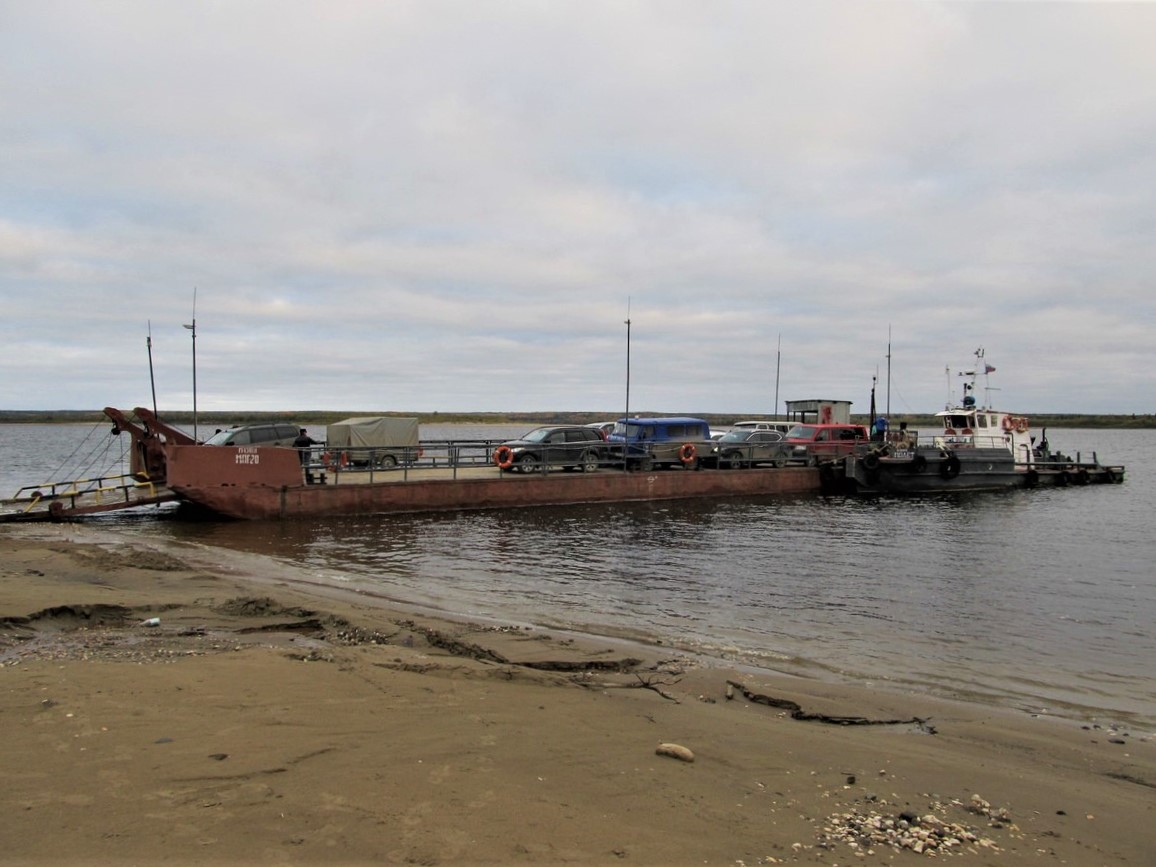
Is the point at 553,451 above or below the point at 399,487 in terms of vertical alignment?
above

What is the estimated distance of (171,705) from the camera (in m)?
5.08

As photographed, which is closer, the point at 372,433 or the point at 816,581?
the point at 816,581

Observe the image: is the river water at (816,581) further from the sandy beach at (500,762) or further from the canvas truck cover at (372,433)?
the canvas truck cover at (372,433)

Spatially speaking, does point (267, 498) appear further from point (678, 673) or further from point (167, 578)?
point (678, 673)

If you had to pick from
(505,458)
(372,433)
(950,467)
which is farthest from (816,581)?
(950,467)

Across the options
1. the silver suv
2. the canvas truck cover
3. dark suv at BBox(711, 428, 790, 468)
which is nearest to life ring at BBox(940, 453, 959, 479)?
dark suv at BBox(711, 428, 790, 468)

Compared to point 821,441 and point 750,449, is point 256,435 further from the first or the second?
point 821,441

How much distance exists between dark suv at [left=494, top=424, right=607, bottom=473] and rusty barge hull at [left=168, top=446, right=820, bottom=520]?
59cm

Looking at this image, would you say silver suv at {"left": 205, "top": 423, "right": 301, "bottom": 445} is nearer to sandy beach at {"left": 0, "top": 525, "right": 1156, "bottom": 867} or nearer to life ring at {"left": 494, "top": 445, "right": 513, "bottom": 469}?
life ring at {"left": 494, "top": 445, "right": 513, "bottom": 469}

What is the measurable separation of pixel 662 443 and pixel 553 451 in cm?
431

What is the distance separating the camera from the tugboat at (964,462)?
29828 millimetres

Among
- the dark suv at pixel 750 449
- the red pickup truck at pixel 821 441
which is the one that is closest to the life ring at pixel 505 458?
the dark suv at pixel 750 449

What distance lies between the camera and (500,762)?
4.57 metres

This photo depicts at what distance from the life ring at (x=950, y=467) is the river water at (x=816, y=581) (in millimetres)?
5750
